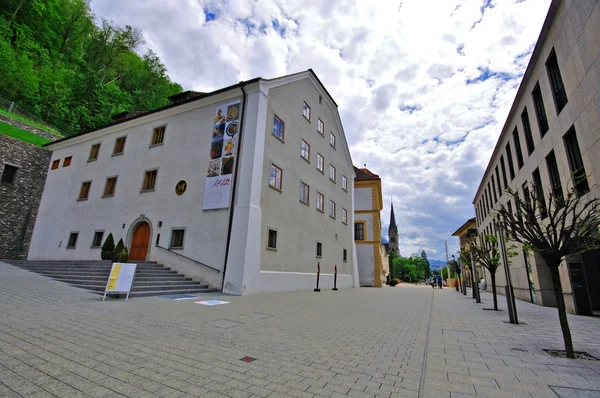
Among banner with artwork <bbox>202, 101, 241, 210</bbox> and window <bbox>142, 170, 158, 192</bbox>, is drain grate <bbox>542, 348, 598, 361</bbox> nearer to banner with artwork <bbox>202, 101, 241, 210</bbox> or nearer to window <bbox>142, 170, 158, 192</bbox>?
banner with artwork <bbox>202, 101, 241, 210</bbox>

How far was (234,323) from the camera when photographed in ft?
23.1

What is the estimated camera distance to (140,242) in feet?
59.6

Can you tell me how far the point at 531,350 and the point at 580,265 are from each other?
29.5 ft

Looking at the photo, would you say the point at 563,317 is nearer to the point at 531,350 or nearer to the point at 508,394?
the point at 531,350

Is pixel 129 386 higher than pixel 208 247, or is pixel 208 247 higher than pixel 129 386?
pixel 208 247

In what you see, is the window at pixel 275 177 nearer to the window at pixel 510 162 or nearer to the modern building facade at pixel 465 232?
the window at pixel 510 162

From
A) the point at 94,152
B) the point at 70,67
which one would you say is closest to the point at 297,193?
the point at 94,152

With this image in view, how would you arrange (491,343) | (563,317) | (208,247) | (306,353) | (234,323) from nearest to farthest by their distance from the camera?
(306,353), (563,317), (491,343), (234,323), (208,247)

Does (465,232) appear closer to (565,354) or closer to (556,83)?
(556,83)

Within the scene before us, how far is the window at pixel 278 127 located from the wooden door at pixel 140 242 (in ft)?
33.4

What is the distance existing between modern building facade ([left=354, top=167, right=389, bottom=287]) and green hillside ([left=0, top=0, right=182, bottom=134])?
32.1m

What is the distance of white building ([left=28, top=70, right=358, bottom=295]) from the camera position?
1562 cm

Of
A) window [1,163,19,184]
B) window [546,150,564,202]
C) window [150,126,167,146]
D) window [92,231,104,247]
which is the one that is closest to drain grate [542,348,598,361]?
window [546,150,564,202]

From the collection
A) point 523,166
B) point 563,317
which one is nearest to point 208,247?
point 563,317
